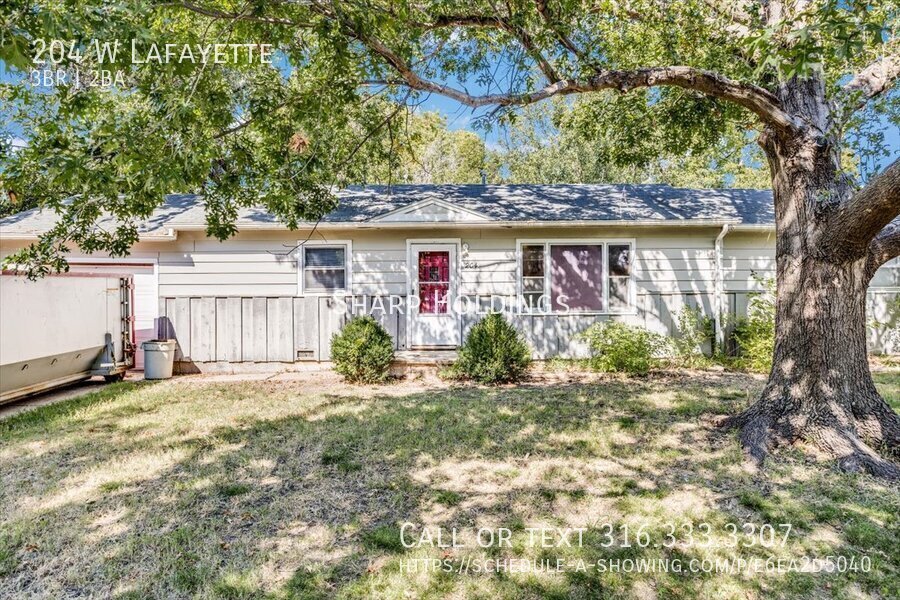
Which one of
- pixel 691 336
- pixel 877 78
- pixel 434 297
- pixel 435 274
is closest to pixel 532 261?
pixel 435 274

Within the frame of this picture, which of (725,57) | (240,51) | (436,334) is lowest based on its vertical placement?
(436,334)

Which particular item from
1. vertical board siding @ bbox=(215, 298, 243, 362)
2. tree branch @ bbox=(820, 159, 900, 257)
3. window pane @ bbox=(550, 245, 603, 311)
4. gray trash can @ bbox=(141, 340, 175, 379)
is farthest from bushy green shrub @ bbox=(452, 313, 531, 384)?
gray trash can @ bbox=(141, 340, 175, 379)

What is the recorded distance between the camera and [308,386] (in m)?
7.14

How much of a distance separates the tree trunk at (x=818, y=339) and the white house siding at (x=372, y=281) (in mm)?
4290

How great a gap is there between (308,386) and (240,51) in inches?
180

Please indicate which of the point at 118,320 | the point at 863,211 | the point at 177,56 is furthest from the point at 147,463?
the point at 863,211

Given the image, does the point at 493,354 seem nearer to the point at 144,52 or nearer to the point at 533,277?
the point at 533,277

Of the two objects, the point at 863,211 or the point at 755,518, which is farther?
the point at 863,211

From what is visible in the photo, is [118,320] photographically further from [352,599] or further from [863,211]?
[863,211]

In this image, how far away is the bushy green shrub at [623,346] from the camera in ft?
24.9

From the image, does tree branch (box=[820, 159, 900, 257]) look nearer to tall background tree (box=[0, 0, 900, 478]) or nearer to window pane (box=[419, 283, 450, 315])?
tall background tree (box=[0, 0, 900, 478])

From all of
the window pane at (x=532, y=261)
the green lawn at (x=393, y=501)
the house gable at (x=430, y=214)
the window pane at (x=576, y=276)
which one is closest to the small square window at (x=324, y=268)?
the house gable at (x=430, y=214)

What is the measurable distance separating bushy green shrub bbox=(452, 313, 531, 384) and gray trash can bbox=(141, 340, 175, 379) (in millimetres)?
5016

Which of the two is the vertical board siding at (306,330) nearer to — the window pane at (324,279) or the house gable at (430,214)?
the window pane at (324,279)
